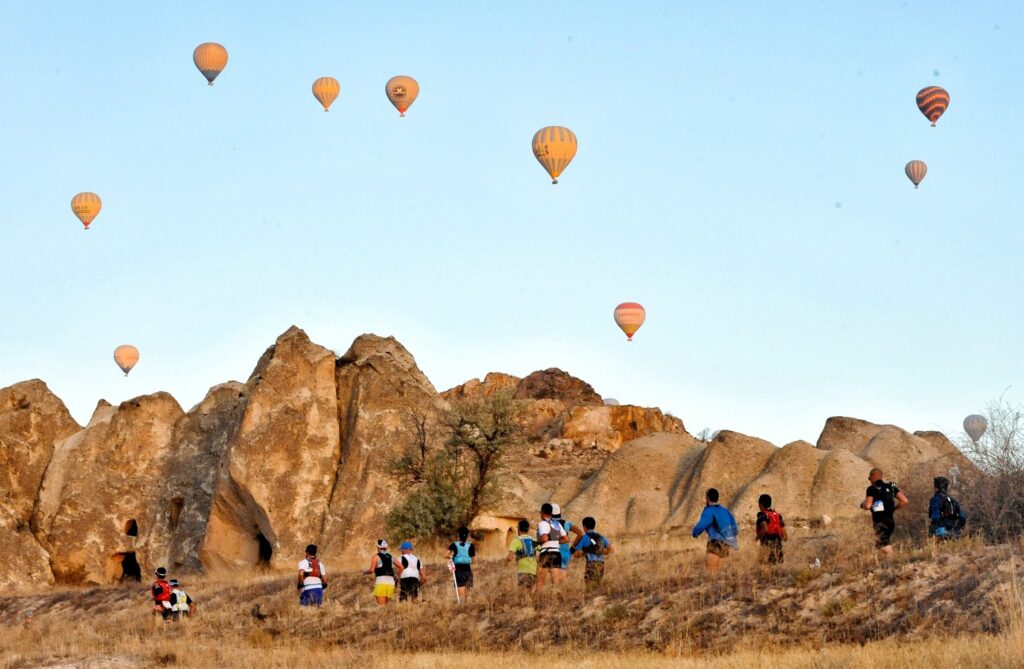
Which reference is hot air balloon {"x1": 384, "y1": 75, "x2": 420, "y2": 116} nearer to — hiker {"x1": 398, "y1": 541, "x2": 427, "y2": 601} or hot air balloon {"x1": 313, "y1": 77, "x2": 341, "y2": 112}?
hot air balloon {"x1": 313, "y1": 77, "x2": 341, "y2": 112}

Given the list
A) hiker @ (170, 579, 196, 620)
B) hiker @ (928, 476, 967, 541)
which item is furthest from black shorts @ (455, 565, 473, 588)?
hiker @ (928, 476, 967, 541)

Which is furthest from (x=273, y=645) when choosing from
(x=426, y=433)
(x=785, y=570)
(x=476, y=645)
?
(x=426, y=433)

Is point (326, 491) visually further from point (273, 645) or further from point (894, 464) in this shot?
point (894, 464)

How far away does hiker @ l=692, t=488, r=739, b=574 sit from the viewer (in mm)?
23078

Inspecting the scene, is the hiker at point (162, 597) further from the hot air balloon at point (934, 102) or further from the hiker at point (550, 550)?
the hot air balloon at point (934, 102)

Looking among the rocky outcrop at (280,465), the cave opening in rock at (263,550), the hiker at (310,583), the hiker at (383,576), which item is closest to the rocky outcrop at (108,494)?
the rocky outcrop at (280,465)

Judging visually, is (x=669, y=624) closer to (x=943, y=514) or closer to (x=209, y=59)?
(x=943, y=514)

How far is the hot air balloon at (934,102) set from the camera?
6644 centimetres

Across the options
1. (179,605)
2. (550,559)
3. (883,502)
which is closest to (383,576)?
(550,559)

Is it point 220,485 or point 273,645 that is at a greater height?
point 220,485

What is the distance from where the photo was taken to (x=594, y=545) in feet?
80.8

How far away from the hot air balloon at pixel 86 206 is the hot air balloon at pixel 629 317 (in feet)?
90.3

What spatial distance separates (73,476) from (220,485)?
7.46 metres

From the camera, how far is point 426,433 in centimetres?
4300
